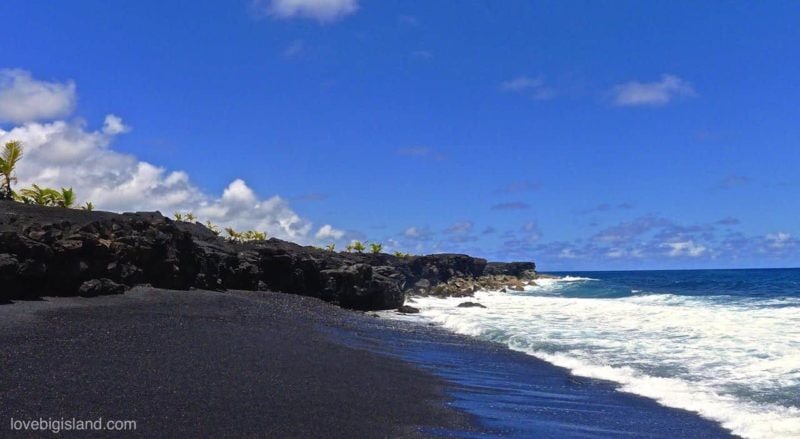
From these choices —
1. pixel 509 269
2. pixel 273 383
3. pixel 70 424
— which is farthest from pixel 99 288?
pixel 509 269

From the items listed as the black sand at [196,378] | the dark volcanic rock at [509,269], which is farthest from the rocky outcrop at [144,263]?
the dark volcanic rock at [509,269]

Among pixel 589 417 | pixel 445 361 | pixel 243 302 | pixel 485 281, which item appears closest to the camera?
pixel 589 417

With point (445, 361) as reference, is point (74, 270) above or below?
above

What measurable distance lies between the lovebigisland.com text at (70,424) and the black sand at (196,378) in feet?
0.43

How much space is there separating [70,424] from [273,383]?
4116mm

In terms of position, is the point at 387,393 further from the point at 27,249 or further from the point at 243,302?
the point at 243,302

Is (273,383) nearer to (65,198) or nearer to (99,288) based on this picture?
(99,288)

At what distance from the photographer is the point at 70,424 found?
307 inches

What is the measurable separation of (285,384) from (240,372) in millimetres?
1121

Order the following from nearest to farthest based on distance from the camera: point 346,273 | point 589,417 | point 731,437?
point 731,437
point 589,417
point 346,273

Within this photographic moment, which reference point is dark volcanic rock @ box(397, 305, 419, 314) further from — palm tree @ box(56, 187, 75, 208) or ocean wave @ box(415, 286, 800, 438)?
palm tree @ box(56, 187, 75, 208)

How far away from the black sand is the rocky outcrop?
5.59ft

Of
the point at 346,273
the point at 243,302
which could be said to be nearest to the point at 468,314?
the point at 346,273

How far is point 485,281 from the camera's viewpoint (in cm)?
7044
